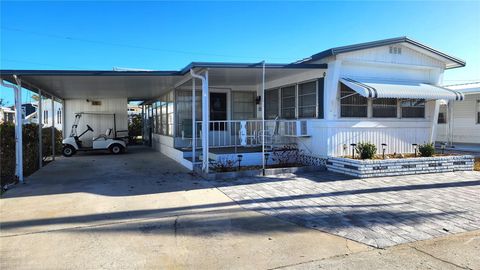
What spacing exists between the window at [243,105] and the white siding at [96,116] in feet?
24.1

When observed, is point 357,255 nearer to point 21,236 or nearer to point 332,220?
point 332,220

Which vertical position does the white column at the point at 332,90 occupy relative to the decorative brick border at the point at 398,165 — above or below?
above

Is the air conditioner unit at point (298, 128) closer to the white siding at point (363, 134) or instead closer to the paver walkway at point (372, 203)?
the white siding at point (363, 134)

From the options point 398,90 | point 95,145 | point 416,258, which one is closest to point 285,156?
point 398,90

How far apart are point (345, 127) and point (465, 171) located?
10.8ft

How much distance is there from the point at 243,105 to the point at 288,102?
2468 millimetres

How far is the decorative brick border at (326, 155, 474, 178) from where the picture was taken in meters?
8.04

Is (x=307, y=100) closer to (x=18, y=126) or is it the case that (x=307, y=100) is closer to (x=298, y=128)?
(x=298, y=128)

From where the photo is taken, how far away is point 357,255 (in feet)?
12.1

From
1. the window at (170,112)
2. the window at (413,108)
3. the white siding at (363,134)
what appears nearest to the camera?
the white siding at (363,134)

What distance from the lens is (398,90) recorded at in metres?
8.77

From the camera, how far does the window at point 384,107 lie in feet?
31.8

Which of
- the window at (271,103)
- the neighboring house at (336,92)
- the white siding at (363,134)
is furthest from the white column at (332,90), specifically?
the window at (271,103)

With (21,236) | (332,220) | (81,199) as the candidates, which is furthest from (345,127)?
(21,236)
